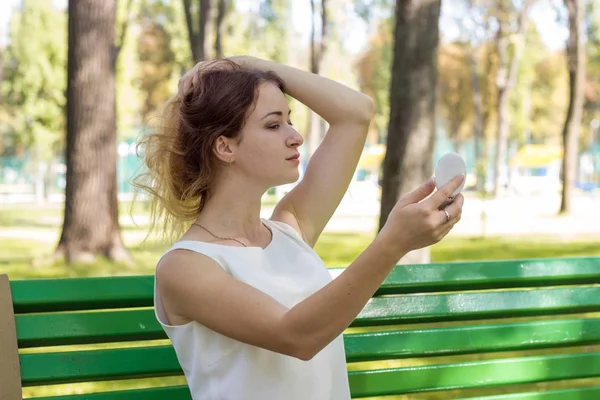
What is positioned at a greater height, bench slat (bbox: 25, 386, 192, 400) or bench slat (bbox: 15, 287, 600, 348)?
bench slat (bbox: 15, 287, 600, 348)

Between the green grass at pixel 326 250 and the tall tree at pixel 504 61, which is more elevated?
the tall tree at pixel 504 61

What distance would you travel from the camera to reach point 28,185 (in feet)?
137

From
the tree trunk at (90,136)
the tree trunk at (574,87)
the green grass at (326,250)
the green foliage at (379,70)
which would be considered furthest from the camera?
the green foliage at (379,70)

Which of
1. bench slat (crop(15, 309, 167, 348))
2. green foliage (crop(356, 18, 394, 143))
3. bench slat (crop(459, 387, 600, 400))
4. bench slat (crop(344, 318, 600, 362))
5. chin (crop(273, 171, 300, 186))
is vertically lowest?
bench slat (crop(459, 387, 600, 400))

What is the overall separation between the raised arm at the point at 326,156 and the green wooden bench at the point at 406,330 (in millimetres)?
356

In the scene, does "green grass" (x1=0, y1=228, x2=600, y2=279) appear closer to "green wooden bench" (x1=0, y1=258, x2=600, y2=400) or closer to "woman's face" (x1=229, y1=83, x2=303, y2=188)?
"green wooden bench" (x1=0, y1=258, x2=600, y2=400)

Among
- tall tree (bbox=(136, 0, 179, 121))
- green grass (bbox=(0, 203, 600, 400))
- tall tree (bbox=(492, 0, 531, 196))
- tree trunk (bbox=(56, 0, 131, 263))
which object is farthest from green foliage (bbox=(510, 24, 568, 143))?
tree trunk (bbox=(56, 0, 131, 263))

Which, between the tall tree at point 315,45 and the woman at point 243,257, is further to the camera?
the tall tree at point 315,45

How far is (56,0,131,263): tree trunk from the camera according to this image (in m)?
10.3

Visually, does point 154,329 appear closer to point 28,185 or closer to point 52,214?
point 52,214

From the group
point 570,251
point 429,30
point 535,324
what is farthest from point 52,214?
point 535,324

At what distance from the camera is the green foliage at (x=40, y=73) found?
31.8 meters

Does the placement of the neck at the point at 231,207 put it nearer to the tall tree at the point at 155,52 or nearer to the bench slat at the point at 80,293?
the bench slat at the point at 80,293

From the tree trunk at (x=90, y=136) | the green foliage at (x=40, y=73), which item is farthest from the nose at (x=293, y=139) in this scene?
the green foliage at (x=40, y=73)
